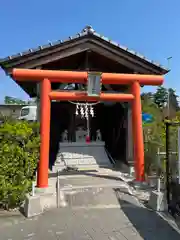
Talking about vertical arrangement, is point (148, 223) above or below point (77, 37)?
below

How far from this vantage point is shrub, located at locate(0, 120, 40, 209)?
5.90 m

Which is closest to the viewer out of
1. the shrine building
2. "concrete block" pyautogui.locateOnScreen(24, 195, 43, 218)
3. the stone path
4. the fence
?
the stone path

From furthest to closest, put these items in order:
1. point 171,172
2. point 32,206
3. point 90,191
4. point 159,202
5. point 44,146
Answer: point 44,146
point 90,191
point 171,172
point 159,202
point 32,206

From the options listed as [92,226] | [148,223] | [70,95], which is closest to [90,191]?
[92,226]

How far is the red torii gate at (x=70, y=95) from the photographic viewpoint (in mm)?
7250

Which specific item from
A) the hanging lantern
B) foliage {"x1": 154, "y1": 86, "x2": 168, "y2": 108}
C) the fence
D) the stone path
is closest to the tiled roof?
the hanging lantern

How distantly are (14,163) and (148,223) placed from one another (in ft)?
11.9

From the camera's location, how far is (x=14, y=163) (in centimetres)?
609

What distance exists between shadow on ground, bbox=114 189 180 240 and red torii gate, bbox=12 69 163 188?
1878 mm

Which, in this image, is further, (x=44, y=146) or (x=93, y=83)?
(x=93, y=83)

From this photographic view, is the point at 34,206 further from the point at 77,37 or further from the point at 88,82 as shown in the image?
the point at 77,37

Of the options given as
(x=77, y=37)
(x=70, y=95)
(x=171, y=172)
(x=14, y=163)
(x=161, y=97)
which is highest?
(x=161, y=97)

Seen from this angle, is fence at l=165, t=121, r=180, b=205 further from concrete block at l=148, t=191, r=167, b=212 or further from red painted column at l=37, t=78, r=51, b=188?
red painted column at l=37, t=78, r=51, b=188

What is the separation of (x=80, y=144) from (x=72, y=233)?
7.13 metres
